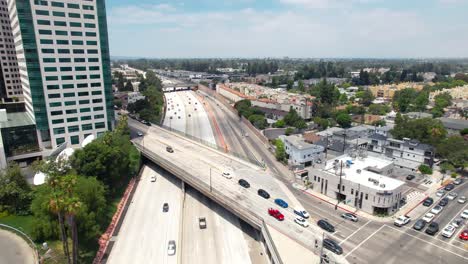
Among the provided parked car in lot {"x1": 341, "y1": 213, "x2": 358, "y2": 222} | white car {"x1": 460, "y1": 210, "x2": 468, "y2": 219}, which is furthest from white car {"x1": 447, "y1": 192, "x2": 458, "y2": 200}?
parked car in lot {"x1": 341, "y1": 213, "x2": 358, "y2": 222}

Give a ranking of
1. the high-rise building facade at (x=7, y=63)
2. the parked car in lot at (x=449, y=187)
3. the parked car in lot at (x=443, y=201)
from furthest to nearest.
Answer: the high-rise building facade at (x=7, y=63), the parked car in lot at (x=449, y=187), the parked car in lot at (x=443, y=201)

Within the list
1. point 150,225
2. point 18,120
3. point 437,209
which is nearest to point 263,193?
point 150,225

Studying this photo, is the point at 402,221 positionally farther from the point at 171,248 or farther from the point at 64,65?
the point at 64,65

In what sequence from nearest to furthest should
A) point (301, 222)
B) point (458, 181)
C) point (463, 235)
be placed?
point (301, 222) < point (463, 235) < point (458, 181)

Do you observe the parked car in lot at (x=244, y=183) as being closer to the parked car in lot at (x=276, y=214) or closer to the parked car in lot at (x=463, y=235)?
the parked car in lot at (x=276, y=214)

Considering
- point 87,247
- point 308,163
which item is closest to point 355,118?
point 308,163

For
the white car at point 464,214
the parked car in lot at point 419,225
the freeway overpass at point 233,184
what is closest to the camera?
the freeway overpass at point 233,184

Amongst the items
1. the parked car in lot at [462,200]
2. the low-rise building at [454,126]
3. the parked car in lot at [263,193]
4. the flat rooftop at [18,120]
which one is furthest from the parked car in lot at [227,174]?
the low-rise building at [454,126]
